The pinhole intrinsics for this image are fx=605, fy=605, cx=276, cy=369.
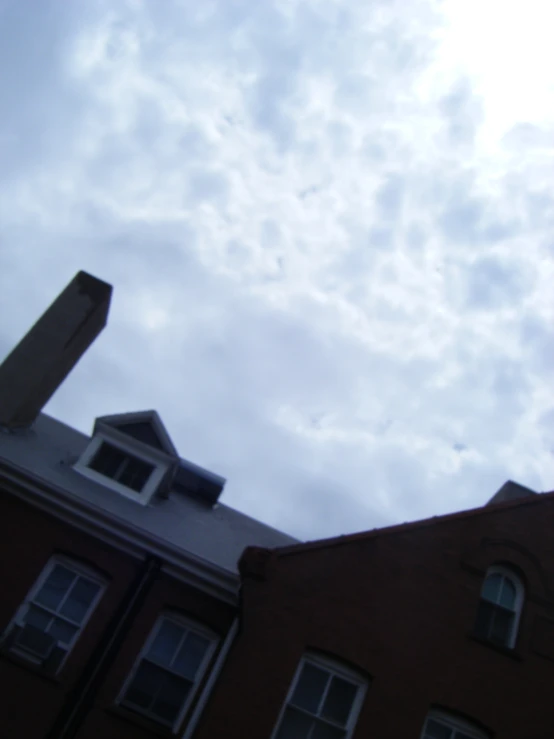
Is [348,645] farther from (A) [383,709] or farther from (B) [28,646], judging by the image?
(B) [28,646]

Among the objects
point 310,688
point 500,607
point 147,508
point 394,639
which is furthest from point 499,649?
point 147,508

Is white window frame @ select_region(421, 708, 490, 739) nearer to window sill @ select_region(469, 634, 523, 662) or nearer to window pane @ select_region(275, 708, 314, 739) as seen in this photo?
window sill @ select_region(469, 634, 523, 662)

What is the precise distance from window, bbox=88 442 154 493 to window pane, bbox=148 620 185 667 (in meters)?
3.35

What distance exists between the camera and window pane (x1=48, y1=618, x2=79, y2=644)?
1186cm

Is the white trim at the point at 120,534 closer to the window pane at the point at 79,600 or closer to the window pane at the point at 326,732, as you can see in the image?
the window pane at the point at 79,600

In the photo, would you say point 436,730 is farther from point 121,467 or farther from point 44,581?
point 121,467

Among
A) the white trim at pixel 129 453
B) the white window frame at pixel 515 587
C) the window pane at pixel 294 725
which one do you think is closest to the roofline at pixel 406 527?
the white window frame at pixel 515 587

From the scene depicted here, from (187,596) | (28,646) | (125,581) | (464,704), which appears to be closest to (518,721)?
(464,704)

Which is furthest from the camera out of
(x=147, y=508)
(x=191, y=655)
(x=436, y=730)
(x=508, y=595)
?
(x=147, y=508)

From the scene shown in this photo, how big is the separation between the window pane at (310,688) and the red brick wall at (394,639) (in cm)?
39

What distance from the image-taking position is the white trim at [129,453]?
14.2 metres

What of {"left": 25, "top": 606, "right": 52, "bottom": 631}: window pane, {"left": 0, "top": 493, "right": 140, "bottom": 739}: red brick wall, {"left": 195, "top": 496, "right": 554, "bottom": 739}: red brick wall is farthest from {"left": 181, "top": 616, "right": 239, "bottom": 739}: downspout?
{"left": 25, "top": 606, "right": 52, "bottom": 631}: window pane

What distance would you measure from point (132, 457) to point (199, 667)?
16.6ft

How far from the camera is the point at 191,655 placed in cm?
1212
